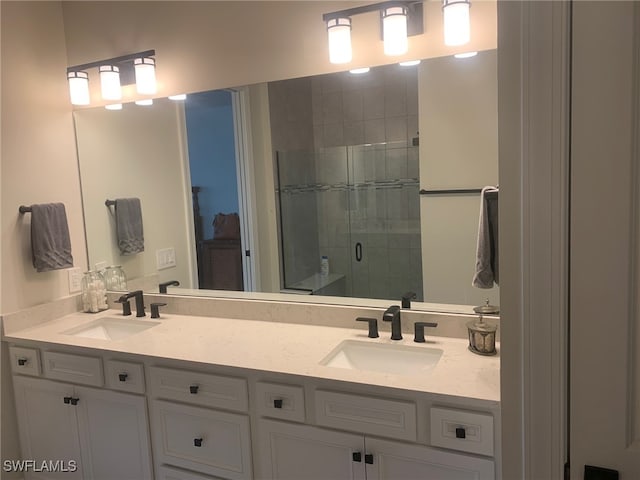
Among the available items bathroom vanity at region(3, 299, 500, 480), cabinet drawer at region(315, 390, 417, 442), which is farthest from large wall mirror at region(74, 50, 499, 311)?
cabinet drawer at region(315, 390, 417, 442)

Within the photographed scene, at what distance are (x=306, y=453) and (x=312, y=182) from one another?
3.82ft

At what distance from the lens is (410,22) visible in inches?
74.2

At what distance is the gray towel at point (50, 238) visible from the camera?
7.75ft

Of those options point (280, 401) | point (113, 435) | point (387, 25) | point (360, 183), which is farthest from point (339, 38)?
point (113, 435)

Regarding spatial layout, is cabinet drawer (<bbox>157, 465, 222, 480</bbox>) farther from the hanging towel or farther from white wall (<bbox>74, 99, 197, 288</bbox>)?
the hanging towel

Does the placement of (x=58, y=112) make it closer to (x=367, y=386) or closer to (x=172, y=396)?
(x=172, y=396)

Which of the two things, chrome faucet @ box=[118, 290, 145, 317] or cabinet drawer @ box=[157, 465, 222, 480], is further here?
chrome faucet @ box=[118, 290, 145, 317]

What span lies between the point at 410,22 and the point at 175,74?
1.16 metres

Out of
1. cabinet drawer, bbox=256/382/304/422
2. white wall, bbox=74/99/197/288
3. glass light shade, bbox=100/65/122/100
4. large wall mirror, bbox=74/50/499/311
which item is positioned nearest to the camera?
cabinet drawer, bbox=256/382/304/422

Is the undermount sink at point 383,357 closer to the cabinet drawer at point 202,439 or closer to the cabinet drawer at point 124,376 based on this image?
the cabinet drawer at point 202,439

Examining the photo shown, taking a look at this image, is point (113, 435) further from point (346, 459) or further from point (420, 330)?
point (420, 330)

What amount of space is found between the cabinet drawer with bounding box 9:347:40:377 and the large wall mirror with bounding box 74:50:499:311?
25.0 inches

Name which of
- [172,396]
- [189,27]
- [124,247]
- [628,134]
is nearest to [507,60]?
[628,134]

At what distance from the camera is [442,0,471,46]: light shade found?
5.72 feet
